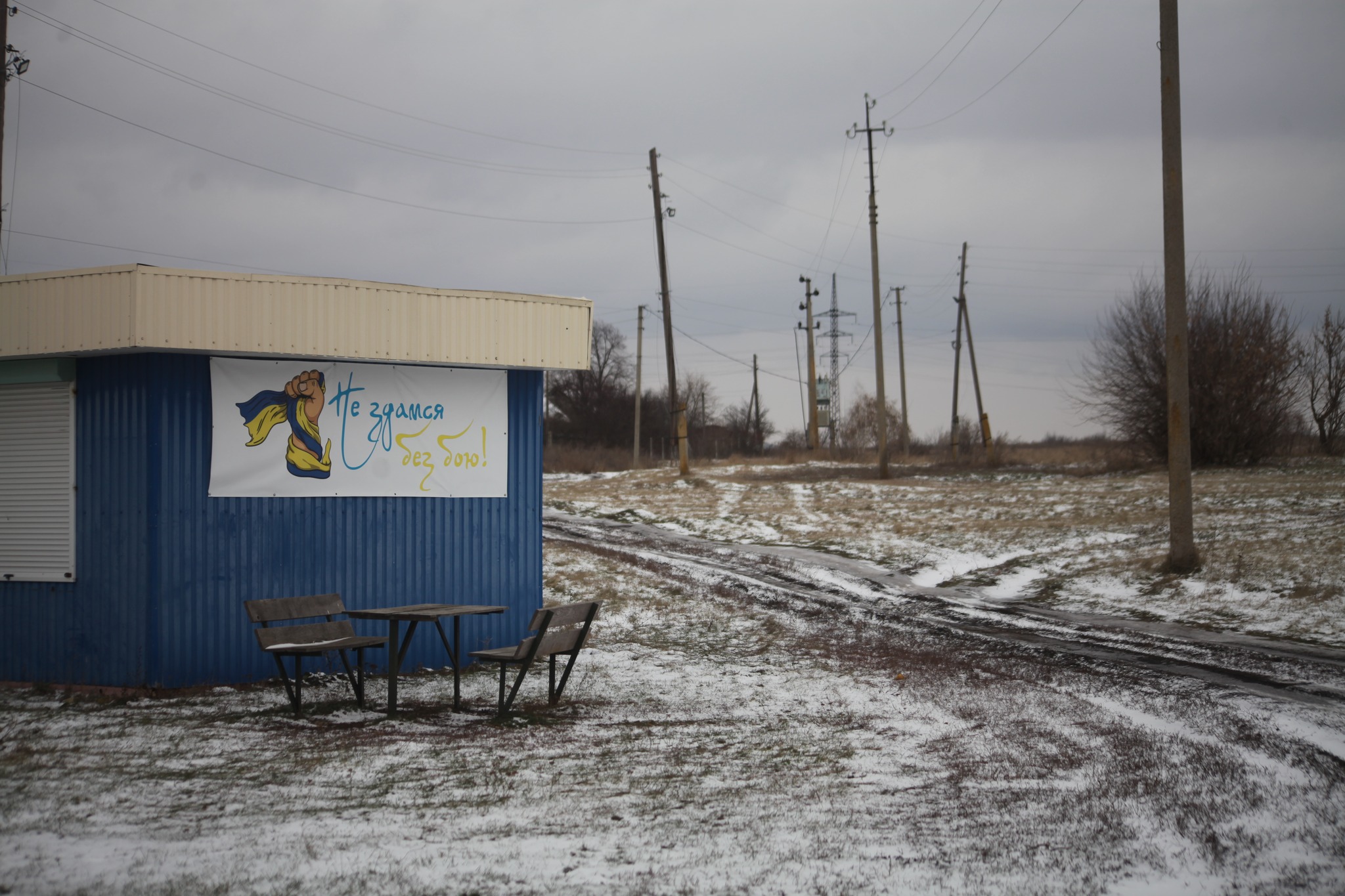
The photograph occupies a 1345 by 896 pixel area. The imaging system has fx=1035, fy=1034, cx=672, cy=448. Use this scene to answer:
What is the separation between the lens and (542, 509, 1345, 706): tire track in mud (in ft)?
30.1

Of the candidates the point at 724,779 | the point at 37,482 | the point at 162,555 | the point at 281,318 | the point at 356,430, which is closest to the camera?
the point at 724,779

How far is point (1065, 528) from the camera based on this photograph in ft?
64.9

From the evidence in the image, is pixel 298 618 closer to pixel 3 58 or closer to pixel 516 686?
pixel 516 686

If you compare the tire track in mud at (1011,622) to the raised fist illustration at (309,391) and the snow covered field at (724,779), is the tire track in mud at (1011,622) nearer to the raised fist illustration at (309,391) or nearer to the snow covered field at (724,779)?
the snow covered field at (724,779)

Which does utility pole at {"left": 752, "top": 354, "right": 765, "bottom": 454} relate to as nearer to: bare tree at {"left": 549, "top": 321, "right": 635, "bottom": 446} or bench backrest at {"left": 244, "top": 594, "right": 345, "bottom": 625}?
bare tree at {"left": 549, "top": 321, "right": 635, "bottom": 446}

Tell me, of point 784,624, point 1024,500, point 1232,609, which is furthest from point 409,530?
point 1024,500

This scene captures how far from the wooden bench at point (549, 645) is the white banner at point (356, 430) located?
2.36 m

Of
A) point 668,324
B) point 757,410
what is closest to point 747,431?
point 757,410

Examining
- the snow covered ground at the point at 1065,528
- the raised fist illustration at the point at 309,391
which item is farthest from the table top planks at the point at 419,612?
the snow covered ground at the point at 1065,528

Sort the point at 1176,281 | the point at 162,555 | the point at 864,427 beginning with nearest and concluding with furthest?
the point at 162,555 → the point at 1176,281 → the point at 864,427

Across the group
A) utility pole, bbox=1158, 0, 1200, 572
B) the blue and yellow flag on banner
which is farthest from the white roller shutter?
utility pole, bbox=1158, 0, 1200, 572

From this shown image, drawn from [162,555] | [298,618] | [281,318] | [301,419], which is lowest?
[298,618]

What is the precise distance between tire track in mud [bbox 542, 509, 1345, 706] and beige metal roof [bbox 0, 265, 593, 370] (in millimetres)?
6074

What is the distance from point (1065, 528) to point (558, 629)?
14.0 m
